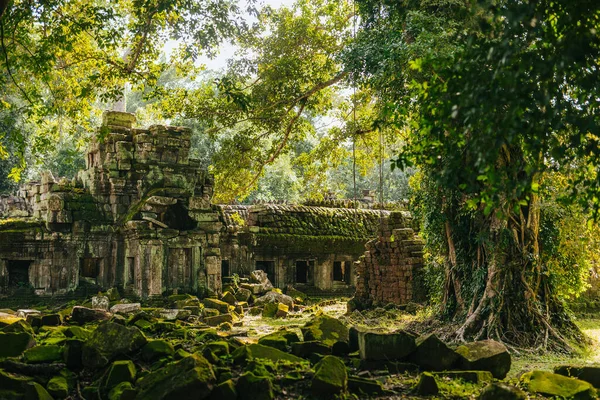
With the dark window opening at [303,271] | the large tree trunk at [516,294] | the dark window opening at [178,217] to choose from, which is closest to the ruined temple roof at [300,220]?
the dark window opening at [303,271]

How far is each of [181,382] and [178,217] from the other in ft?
37.4

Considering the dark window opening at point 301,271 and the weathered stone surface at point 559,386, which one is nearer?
the weathered stone surface at point 559,386

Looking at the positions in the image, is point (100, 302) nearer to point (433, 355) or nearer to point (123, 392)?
point (123, 392)

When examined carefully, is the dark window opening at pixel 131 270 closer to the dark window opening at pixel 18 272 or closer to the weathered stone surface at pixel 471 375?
the dark window opening at pixel 18 272

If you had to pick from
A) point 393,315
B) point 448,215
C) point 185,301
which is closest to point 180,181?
point 185,301

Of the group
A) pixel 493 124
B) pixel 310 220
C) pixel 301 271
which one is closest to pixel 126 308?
pixel 310 220

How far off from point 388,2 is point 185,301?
816 cm

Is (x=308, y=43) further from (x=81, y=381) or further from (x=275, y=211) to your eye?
(x=81, y=381)

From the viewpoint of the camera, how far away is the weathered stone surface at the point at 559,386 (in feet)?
19.6

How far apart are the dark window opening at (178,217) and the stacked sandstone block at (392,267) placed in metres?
4.78

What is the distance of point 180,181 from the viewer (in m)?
16.7

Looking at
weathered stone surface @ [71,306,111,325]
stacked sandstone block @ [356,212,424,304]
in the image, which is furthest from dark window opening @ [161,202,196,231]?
weathered stone surface @ [71,306,111,325]

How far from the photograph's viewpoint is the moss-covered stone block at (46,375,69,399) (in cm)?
643

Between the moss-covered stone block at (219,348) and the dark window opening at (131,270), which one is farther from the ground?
the dark window opening at (131,270)
